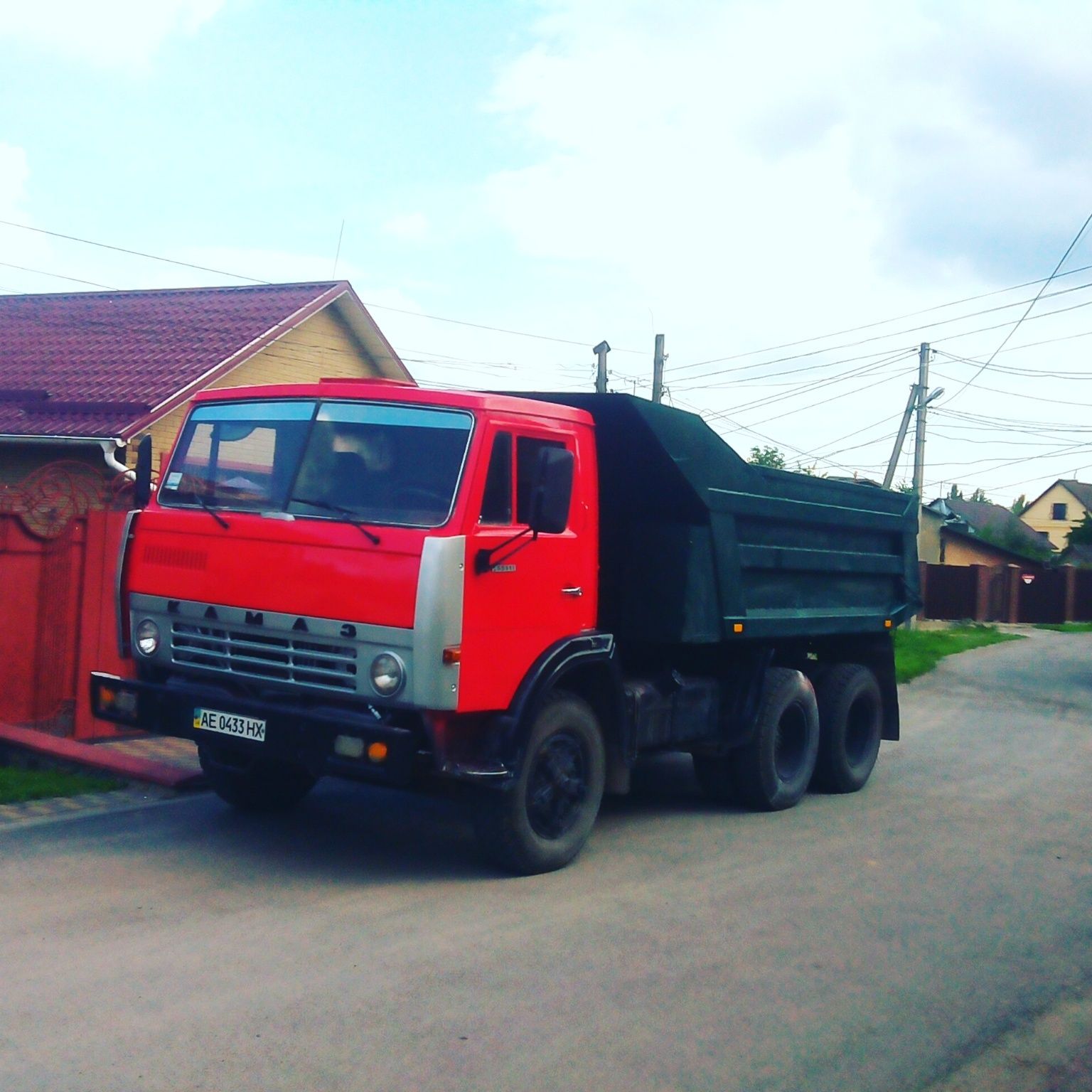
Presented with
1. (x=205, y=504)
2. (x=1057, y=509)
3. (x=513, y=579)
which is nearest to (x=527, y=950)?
(x=513, y=579)

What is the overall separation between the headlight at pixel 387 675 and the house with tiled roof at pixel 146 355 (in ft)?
31.9

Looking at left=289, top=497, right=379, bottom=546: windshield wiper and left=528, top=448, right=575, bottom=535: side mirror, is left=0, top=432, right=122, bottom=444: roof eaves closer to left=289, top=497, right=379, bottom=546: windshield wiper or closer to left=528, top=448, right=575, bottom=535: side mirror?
left=289, top=497, right=379, bottom=546: windshield wiper

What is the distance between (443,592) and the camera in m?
5.89

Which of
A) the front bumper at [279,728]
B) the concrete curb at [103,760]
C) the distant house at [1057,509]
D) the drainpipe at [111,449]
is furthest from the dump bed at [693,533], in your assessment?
the distant house at [1057,509]

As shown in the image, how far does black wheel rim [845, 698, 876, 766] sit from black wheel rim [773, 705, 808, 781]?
0.86m

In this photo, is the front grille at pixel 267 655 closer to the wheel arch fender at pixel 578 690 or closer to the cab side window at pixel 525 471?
the wheel arch fender at pixel 578 690

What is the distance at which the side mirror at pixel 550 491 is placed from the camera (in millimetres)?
6332

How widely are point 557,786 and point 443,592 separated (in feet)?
5.02

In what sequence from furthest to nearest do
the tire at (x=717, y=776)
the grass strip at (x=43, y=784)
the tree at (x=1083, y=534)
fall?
the tree at (x=1083, y=534)
the tire at (x=717, y=776)
the grass strip at (x=43, y=784)

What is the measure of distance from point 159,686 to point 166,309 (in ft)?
49.4

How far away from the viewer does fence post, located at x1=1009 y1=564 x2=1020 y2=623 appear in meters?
43.8

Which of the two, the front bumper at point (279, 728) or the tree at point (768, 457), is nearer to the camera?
the front bumper at point (279, 728)

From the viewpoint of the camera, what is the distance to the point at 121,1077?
4.01 metres

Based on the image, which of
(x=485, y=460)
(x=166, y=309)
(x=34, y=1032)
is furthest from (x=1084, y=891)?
(x=166, y=309)
